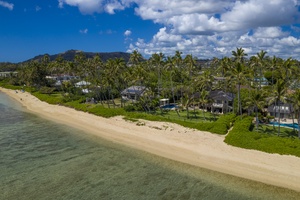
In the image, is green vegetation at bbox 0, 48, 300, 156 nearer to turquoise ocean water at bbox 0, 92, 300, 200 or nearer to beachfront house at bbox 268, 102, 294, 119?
beachfront house at bbox 268, 102, 294, 119

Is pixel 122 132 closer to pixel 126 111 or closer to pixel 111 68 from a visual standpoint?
pixel 126 111

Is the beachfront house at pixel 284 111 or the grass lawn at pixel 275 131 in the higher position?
the beachfront house at pixel 284 111

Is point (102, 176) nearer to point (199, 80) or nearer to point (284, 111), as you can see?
point (199, 80)

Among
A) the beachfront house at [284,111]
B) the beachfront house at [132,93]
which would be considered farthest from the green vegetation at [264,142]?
the beachfront house at [132,93]

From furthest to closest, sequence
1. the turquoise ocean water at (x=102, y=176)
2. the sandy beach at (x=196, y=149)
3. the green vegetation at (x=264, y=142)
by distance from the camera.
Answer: the green vegetation at (x=264, y=142), the sandy beach at (x=196, y=149), the turquoise ocean water at (x=102, y=176)

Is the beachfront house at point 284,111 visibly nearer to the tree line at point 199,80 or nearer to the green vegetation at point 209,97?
the green vegetation at point 209,97

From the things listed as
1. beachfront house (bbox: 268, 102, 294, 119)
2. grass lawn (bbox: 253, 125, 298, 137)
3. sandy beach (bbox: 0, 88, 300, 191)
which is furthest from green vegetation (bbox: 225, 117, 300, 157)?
beachfront house (bbox: 268, 102, 294, 119)

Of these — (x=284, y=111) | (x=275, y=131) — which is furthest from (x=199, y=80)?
(x=275, y=131)
